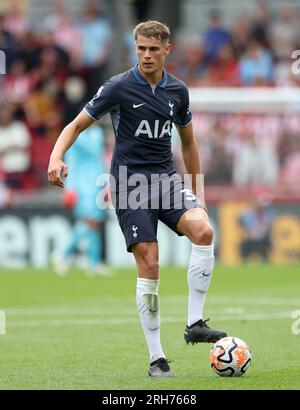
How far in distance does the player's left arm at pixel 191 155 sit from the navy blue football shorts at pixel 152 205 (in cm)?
46

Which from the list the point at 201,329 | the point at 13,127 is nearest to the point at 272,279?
the point at 13,127

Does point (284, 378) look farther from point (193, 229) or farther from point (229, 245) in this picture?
point (229, 245)

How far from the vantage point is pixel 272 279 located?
17.0m

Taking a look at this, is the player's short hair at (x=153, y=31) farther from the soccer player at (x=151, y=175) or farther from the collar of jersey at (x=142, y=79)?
the collar of jersey at (x=142, y=79)

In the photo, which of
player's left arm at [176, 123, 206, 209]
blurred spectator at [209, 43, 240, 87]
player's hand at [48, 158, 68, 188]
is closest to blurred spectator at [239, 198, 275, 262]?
blurred spectator at [209, 43, 240, 87]

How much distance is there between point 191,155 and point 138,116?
697 mm

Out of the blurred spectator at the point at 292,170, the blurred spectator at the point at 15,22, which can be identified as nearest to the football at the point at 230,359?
the blurred spectator at the point at 292,170

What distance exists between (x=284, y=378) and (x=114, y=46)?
16608mm

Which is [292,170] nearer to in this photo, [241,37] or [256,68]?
[256,68]

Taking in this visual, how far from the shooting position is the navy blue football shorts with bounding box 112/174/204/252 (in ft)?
26.9

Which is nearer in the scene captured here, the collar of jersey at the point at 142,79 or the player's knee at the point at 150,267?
the player's knee at the point at 150,267

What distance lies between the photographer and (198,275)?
8.27 meters

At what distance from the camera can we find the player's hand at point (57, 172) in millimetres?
7801

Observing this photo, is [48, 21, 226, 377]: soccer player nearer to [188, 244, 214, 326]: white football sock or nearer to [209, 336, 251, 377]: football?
[188, 244, 214, 326]: white football sock
